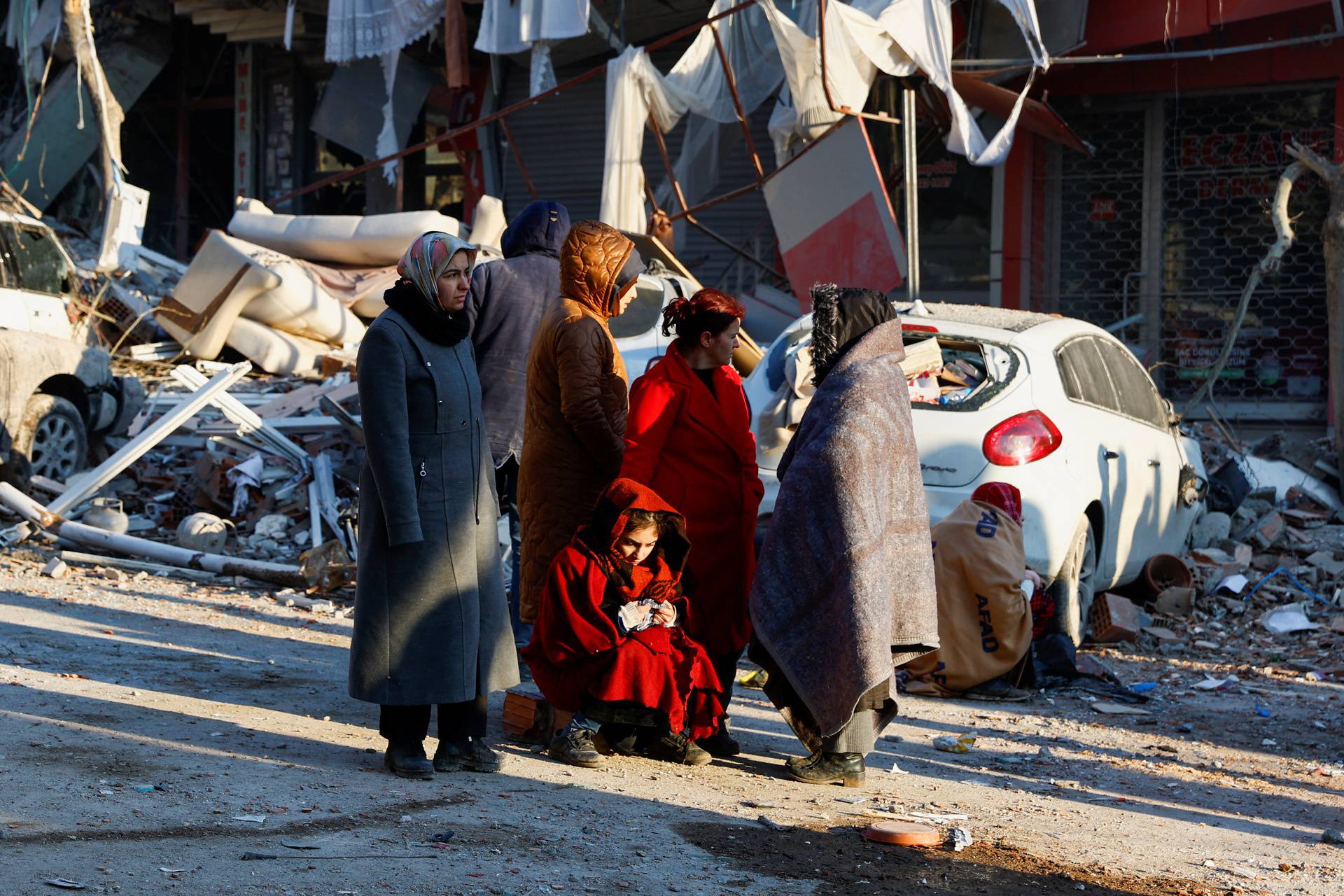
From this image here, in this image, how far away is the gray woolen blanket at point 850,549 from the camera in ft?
15.6

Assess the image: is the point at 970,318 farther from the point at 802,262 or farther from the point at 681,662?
the point at 802,262

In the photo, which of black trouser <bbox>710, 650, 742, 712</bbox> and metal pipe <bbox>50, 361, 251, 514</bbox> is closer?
black trouser <bbox>710, 650, 742, 712</bbox>

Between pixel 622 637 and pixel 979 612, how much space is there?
2.30 meters

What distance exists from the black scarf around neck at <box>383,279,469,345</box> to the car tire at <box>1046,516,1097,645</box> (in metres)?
3.84

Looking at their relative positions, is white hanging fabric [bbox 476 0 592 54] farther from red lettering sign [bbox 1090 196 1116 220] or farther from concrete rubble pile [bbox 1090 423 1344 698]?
concrete rubble pile [bbox 1090 423 1344 698]

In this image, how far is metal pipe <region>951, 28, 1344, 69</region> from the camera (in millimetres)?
12156

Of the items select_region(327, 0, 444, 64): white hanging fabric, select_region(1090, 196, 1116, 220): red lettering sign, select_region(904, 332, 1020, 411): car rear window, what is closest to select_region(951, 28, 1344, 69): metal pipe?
select_region(1090, 196, 1116, 220): red lettering sign

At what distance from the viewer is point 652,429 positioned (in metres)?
5.18

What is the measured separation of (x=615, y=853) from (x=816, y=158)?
9340mm

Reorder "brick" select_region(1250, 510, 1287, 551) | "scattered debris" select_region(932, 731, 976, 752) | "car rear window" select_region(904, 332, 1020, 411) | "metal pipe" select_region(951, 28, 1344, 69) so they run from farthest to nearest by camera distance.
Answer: "metal pipe" select_region(951, 28, 1344, 69), "brick" select_region(1250, 510, 1287, 551), "car rear window" select_region(904, 332, 1020, 411), "scattered debris" select_region(932, 731, 976, 752)

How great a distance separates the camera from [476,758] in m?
4.74

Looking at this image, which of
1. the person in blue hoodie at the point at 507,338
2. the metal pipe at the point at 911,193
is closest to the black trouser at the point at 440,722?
the person in blue hoodie at the point at 507,338

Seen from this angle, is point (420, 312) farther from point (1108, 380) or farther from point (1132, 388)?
point (1132, 388)

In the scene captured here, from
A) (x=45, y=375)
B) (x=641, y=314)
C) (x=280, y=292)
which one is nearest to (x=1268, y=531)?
(x=641, y=314)
